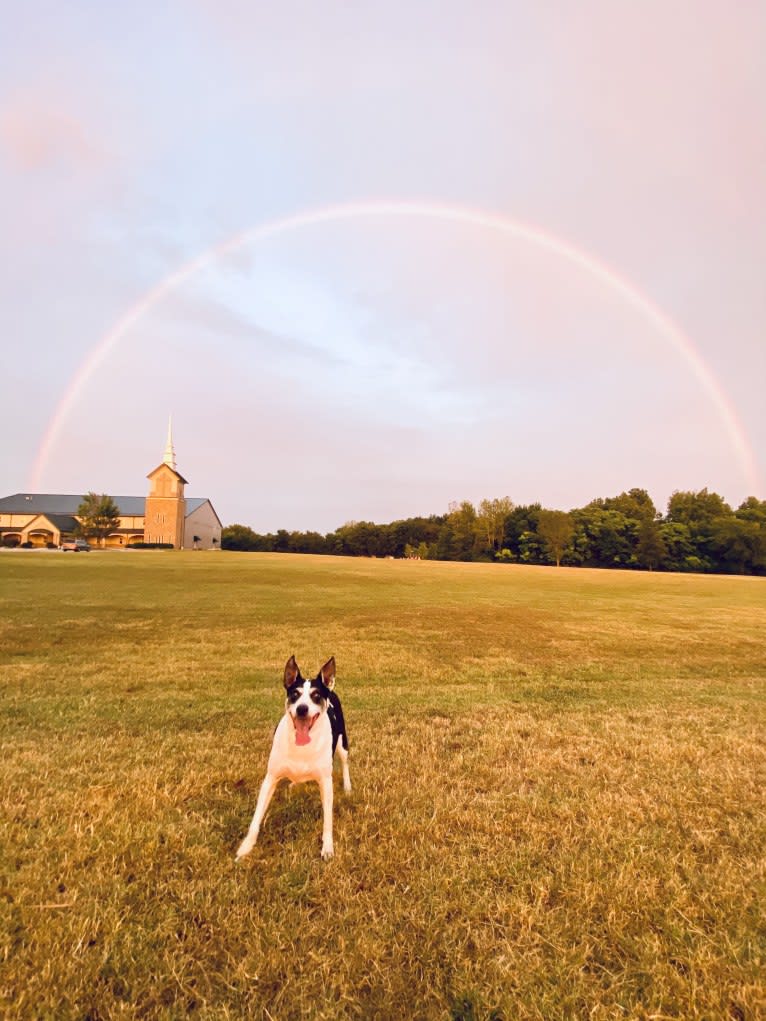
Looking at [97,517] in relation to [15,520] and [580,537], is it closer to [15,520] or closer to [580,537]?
[15,520]

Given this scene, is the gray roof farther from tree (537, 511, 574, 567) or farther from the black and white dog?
the black and white dog

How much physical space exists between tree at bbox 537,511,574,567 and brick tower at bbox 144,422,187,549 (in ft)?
276

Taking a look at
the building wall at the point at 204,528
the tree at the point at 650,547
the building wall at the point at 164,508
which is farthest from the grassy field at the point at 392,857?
the building wall at the point at 204,528

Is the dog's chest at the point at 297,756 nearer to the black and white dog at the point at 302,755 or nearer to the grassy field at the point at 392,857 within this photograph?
the black and white dog at the point at 302,755

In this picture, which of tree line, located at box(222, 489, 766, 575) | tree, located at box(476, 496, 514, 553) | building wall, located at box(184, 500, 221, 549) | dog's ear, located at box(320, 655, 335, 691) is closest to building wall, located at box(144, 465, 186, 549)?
building wall, located at box(184, 500, 221, 549)

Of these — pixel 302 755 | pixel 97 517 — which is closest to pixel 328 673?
pixel 302 755

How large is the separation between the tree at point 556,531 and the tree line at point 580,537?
8.4 inches

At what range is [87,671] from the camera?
10336 millimetres

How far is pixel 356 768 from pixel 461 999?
3208mm

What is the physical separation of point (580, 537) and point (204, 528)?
96.4 meters

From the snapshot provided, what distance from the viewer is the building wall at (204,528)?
409 feet

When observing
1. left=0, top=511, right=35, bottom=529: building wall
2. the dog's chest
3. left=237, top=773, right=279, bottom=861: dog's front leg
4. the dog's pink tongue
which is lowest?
left=237, top=773, right=279, bottom=861: dog's front leg

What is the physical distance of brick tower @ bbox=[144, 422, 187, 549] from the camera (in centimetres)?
11562

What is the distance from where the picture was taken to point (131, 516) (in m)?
122
